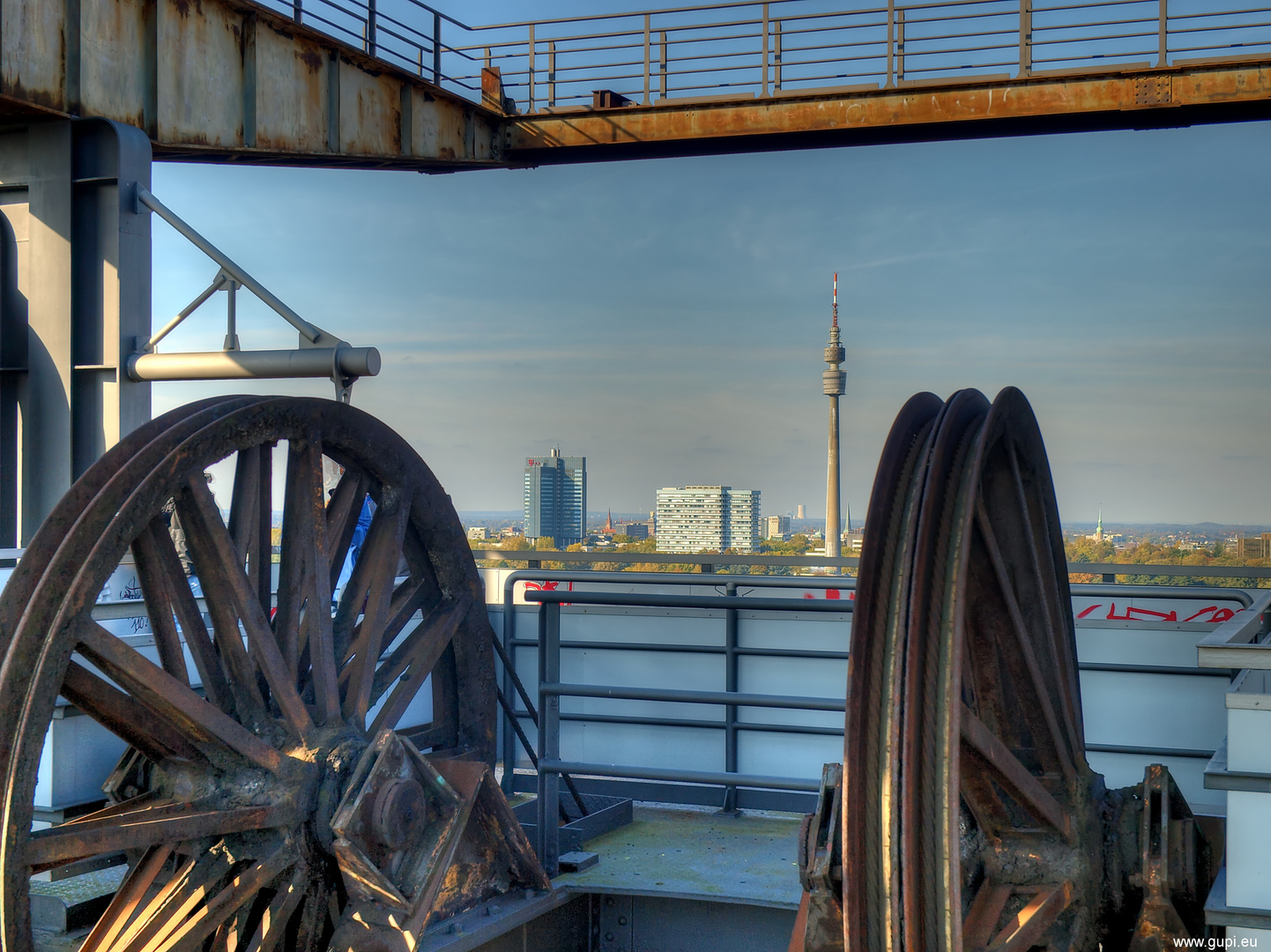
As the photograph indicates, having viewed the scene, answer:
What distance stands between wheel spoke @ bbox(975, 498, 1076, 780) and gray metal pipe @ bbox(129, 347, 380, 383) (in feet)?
12.0

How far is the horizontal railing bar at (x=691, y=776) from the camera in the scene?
5199 mm

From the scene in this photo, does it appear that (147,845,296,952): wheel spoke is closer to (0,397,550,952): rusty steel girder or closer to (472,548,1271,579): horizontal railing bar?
(0,397,550,952): rusty steel girder

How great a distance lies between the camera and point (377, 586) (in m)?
5.23

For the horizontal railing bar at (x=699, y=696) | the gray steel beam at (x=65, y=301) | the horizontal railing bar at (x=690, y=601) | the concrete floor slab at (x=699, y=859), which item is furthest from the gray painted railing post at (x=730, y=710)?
the gray steel beam at (x=65, y=301)

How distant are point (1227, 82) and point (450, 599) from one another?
34.6ft

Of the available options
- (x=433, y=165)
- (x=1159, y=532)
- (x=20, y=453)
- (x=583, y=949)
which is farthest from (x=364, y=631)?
(x=1159, y=532)

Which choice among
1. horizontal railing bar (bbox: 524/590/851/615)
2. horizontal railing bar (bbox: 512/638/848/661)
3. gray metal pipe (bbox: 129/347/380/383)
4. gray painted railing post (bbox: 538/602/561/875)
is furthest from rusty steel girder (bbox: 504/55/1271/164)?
gray painted railing post (bbox: 538/602/561/875)

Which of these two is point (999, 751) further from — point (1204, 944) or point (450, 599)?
point (450, 599)

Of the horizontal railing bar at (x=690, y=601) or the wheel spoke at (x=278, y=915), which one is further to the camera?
the horizontal railing bar at (x=690, y=601)

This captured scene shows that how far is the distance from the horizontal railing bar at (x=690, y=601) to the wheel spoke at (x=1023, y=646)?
1.40 m

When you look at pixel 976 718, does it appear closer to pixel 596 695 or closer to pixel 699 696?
pixel 699 696

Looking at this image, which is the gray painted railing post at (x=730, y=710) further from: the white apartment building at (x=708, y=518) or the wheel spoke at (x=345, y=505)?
the white apartment building at (x=708, y=518)

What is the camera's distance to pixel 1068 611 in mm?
5020

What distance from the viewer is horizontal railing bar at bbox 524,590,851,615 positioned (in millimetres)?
5441
